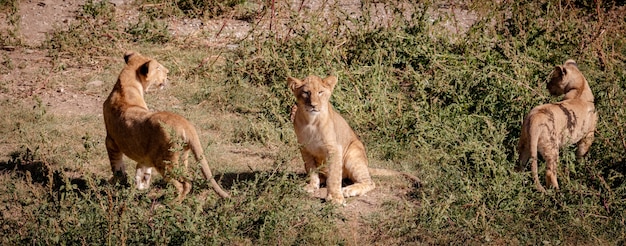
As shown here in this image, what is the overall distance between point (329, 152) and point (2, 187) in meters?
2.58

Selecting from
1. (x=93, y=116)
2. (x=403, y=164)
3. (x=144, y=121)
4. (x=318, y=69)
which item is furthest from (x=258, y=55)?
(x=144, y=121)

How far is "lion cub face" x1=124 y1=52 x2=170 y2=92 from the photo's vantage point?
729cm

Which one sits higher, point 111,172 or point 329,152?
point 329,152

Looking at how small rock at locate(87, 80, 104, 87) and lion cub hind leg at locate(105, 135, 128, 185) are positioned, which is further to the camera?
small rock at locate(87, 80, 104, 87)

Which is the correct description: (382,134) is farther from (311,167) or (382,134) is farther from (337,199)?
(337,199)

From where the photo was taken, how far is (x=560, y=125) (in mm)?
7242

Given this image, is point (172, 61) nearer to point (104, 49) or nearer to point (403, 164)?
point (104, 49)

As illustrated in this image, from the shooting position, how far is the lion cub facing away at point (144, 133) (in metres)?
6.24

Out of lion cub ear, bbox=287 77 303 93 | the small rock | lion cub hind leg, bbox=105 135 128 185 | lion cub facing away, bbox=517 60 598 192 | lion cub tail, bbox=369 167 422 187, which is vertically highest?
lion cub ear, bbox=287 77 303 93

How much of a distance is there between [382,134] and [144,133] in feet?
8.68

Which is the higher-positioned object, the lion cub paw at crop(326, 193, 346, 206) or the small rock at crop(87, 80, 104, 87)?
the lion cub paw at crop(326, 193, 346, 206)

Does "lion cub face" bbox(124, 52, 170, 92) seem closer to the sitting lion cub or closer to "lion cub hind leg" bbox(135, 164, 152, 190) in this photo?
"lion cub hind leg" bbox(135, 164, 152, 190)

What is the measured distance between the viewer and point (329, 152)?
6.99m

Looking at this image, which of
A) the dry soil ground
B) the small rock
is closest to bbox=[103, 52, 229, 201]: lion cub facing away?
the dry soil ground
